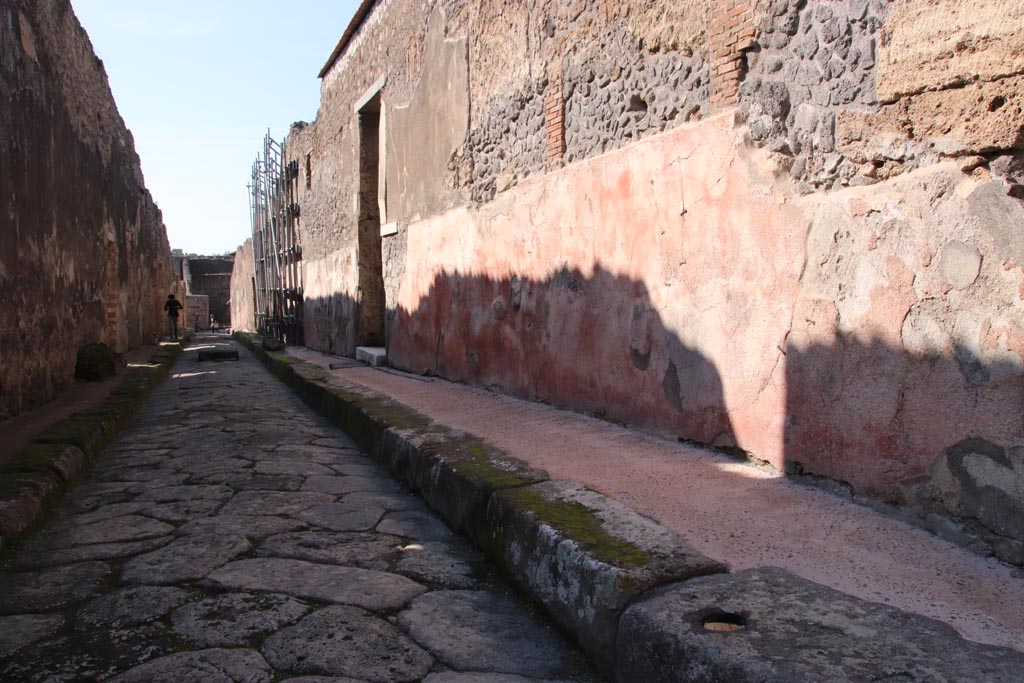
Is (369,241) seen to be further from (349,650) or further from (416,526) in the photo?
(349,650)

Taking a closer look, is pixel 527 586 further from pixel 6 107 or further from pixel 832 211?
pixel 6 107

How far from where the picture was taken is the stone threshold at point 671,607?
137 cm

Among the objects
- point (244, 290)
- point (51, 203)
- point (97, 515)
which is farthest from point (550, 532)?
point (244, 290)

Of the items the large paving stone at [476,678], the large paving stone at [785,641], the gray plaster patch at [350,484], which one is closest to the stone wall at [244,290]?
the gray plaster patch at [350,484]

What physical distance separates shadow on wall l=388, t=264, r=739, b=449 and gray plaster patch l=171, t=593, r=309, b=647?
69.2 inches

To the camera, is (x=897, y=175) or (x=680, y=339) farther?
(x=680, y=339)

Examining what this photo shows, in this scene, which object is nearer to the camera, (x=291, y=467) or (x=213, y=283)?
(x=291, y=467)

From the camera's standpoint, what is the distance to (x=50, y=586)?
90.4 inches

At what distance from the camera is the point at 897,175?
2.34m

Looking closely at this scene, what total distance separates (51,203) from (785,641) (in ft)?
19.9

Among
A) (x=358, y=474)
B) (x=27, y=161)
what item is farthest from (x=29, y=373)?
(x=358, y=474)

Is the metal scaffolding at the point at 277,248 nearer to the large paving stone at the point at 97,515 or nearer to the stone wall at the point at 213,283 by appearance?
the large paving stone at the point at 97,515

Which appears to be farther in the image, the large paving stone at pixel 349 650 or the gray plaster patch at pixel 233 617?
the gray plaster patch at pixel 233 617

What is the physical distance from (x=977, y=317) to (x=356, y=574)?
187 centimetres
